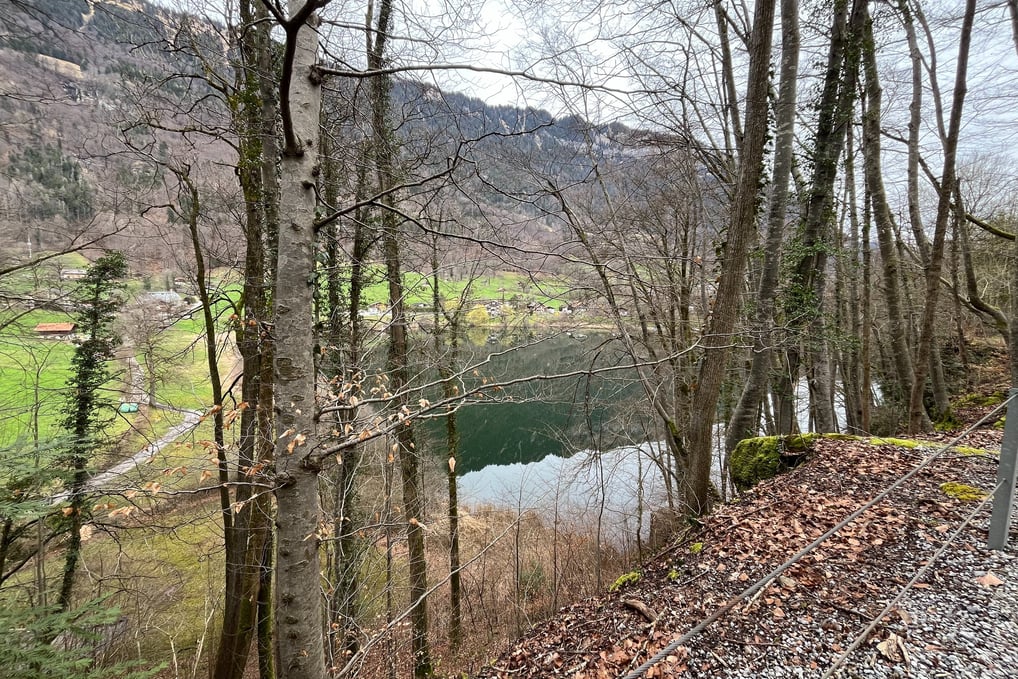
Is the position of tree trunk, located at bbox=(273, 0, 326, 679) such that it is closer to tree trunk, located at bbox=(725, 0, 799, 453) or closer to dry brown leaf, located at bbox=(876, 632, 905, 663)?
dry brown leaf, located at bbox=(876, 632, 905, 663)

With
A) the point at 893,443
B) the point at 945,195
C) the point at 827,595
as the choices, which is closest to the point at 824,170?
the point at 945,195

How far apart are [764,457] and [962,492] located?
2.15 m

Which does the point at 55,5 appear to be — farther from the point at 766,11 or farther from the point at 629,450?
the point at 629,450

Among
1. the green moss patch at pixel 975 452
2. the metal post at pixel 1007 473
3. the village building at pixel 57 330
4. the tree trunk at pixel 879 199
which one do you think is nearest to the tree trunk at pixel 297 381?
the metal post at pixel 1007 473

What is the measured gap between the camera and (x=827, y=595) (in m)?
2.60

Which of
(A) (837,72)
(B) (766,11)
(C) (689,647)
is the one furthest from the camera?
(A) (837,72)

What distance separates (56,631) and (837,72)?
11.6 metres

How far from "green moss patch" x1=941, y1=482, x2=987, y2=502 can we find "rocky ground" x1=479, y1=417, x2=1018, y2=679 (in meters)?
0.01

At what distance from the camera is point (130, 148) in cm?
453

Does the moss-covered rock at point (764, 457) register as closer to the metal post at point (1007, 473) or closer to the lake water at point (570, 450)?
the lake water at point (570, 450)

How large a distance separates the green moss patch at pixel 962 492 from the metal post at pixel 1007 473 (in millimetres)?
1002

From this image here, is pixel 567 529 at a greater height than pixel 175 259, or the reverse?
pixel 175 259

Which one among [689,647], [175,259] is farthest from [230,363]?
[689,647]

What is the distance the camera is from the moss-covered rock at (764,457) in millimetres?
5277
